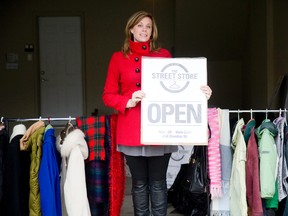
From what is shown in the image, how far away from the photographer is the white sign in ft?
8.18

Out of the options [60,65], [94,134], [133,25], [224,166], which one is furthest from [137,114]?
[60,65]

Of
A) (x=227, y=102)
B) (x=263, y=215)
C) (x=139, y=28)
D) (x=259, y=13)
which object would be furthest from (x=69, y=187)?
(x=227, y=102)

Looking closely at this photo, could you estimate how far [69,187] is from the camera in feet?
8.59

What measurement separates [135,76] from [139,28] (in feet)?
0.90

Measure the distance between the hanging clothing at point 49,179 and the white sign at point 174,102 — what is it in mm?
581

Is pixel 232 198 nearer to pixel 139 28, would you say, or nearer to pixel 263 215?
pixel 263 215

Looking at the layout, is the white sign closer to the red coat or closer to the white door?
the red coat

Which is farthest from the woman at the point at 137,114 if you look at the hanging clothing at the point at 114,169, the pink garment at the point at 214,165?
the pink garment at the point at 214,165

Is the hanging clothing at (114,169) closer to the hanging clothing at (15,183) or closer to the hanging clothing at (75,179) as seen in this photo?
the hanging clothing at (75,179)

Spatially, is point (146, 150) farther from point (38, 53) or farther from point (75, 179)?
point (38, 53)

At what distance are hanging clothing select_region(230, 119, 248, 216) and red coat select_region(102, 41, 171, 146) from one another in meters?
0.70

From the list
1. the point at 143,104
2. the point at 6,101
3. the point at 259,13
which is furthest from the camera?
the point at 6,101

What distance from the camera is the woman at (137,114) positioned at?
2512 mm

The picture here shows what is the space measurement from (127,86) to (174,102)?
11.3 inches
